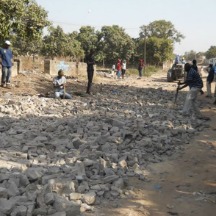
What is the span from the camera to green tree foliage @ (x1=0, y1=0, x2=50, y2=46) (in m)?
11.1

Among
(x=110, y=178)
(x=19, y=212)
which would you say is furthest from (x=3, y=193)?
(x=110, y=178)

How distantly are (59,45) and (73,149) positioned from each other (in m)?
36.2

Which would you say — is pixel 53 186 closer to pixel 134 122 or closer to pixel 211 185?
pixel 211 185

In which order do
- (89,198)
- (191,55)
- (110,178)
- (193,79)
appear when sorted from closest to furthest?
(89,198), (110,178), (193,79), (191,55)

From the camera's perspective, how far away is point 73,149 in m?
6.09

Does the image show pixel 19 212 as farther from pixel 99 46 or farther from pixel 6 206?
pixel 99 46

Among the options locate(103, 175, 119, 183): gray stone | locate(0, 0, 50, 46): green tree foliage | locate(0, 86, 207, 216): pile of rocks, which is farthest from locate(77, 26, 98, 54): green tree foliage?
locate(103, 175, 119, 183): gray stone

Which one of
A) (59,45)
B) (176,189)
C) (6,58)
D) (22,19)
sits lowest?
(176,189)

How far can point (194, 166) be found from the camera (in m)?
5.96

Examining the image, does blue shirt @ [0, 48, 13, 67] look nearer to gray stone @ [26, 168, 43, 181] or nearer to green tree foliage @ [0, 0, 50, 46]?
green tree foliage @ [0, 0, 50, 46]

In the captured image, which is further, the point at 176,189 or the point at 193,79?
the point at 193,79

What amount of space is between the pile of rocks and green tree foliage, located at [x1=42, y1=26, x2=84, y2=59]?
102ft

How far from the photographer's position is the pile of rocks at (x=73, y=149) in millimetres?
4121

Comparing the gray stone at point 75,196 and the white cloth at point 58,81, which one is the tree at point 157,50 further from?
the gray stone at point 75,196
